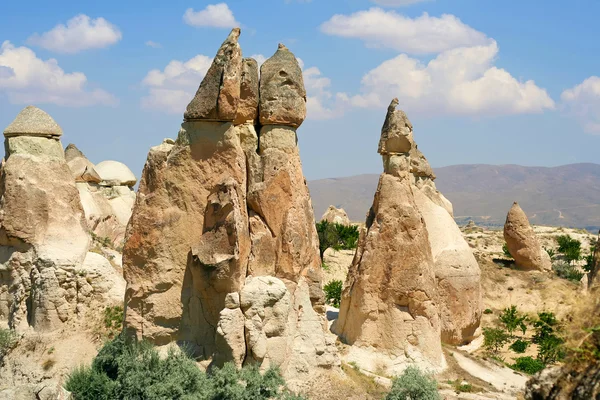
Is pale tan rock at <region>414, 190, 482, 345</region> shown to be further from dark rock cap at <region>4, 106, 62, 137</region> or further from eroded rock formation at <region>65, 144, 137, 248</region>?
eroded rock formation at <region>65, 144, 137, 248</region>

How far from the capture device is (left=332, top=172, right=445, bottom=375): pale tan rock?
63.7 feet

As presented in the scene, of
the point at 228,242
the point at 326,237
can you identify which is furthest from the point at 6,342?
the point at 326,237

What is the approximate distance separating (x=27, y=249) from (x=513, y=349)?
51.1ft

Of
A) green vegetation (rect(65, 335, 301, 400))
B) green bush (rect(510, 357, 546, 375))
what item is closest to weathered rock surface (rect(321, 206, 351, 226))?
green bush (rect(510, 357, 546, 375))

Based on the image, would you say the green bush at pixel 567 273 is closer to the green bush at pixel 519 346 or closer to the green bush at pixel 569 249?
the green bush at pixel 569 249

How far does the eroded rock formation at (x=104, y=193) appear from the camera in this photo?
28.8m

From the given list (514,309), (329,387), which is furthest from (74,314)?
(514,309)

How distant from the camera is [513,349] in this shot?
→ 85.1ft

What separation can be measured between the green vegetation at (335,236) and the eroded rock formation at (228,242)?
22832 millimetres

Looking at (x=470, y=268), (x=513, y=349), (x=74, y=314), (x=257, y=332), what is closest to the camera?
(x=257, y=332)

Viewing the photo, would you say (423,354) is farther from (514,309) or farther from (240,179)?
(514,309)

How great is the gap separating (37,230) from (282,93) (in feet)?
21.5

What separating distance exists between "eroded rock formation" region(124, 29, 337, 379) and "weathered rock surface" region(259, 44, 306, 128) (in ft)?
0.15

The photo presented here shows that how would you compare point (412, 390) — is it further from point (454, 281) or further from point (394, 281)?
point (454, 281)
